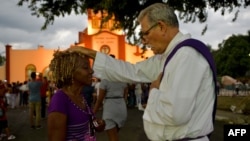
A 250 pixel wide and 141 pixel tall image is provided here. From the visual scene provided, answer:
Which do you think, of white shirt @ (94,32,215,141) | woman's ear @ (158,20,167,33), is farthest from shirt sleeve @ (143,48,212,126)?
woman's ear @ (158,20,167,33)

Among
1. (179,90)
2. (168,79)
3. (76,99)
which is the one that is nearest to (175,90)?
(179,90)

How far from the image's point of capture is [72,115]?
3.15 metres

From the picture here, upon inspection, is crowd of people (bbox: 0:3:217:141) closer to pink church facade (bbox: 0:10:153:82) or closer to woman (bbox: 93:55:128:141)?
woman (bbox: 93:55:128:141)

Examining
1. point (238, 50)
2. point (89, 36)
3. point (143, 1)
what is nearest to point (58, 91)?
point (143, 1)

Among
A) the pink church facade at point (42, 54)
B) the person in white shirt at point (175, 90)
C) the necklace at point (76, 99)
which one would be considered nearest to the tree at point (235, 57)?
the pink church facade at point (42, 54)

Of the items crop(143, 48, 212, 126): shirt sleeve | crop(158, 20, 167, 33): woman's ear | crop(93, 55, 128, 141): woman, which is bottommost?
crop(93, 55, 128, 141): woman

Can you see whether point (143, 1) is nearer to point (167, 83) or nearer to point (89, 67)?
point (89, 67)

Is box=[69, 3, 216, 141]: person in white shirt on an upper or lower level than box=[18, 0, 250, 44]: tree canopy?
lower

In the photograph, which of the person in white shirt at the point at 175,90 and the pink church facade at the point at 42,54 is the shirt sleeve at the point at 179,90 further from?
the pink church facade at the point at 42,54

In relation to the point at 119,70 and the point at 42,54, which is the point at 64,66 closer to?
the point at 119,70

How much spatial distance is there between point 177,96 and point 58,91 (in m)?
1.56

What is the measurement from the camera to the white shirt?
1919 mm

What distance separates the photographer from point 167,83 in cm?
203

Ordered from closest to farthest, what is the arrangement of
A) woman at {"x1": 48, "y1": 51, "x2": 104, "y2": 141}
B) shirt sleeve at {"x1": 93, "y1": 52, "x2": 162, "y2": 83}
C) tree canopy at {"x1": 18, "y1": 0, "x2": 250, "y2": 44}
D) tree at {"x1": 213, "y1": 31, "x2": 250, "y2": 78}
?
shirt sleeve at {"x1": 93, "y1": 52, "x2": 162, "y2": 83}, woman at {"x1": 48, "y1": 51, "x2": 104, "y2": 141}, tree canopy at {"x1": 18, "y1": 0, "x2": 250, "y2": 44}, tree at {"x1": 213, "y1": 31, "x2": 250, "y2": 78}
